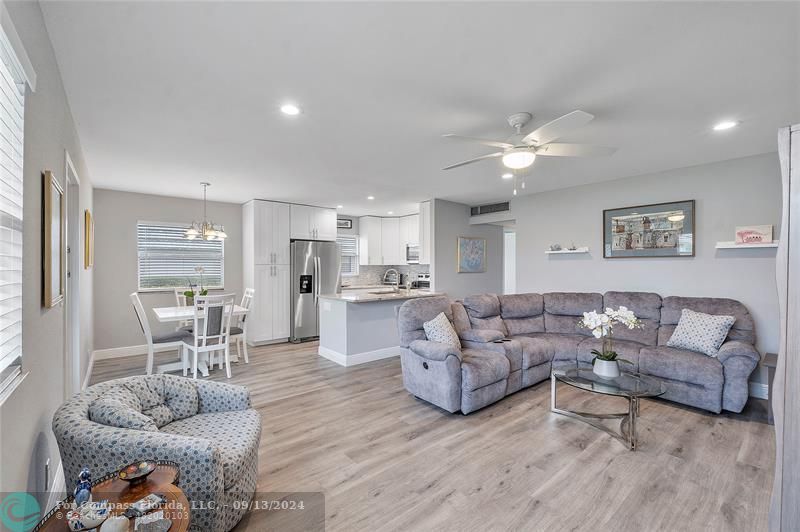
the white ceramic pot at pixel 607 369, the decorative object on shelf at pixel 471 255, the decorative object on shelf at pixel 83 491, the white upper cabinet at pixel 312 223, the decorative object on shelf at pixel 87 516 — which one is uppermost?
the white upper cabinet at pixel 312 223

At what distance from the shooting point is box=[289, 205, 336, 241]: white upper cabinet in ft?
20.5

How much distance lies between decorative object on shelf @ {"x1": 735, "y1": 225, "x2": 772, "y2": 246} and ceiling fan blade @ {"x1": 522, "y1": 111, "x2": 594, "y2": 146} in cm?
282

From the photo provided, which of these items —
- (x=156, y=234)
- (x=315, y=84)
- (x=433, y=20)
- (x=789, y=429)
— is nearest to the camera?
(x=789, y=429)

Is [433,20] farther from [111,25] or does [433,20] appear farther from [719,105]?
[719,105]

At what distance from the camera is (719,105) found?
7.98 ft

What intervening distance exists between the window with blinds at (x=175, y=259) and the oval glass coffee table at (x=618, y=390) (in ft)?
18.2

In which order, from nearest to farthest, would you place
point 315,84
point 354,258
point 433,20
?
point 433,20 → point 315,84 → point 354,258

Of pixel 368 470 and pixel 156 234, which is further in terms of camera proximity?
pixel 156 234

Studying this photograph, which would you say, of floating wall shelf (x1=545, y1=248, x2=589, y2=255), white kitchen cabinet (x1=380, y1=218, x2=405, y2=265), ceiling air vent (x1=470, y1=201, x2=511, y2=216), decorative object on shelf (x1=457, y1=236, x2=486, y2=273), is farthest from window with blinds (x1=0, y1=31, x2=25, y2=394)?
white kitchen cabinet (x1=380, y1=218, x2=405, y2=265)

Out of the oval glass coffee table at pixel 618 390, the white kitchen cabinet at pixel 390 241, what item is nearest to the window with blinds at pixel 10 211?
the oval glass coffee table at pixel 618 390

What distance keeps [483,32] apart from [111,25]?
1.79 m

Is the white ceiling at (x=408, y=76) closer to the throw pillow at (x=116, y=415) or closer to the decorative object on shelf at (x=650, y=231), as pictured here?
the decorative object on shelf at (x=650, y=231)

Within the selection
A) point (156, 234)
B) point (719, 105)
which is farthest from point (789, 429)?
point (156, 234)

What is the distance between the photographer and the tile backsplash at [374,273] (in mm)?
7863
